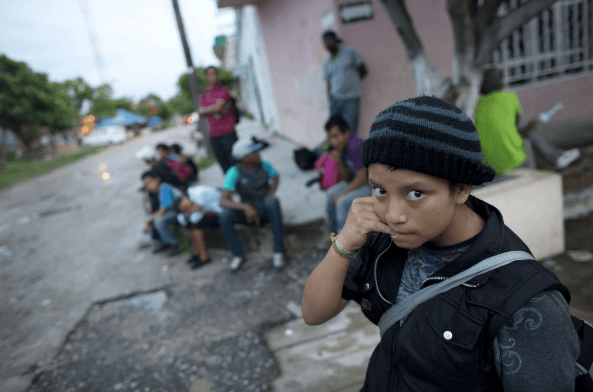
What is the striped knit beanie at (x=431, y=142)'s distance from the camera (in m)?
0.81

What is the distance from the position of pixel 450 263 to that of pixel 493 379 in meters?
0.31

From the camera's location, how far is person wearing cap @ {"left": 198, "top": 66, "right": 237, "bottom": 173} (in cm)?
473

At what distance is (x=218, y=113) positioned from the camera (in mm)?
4789

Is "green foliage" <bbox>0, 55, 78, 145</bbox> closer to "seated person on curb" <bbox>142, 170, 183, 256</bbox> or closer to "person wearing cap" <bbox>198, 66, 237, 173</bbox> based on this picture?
"seated person on curb" <bbox>142, 170, 183, 256</bbox>

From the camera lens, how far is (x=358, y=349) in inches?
97.8

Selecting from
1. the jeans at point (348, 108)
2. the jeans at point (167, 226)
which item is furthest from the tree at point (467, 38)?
the jeans at point (167, 226)

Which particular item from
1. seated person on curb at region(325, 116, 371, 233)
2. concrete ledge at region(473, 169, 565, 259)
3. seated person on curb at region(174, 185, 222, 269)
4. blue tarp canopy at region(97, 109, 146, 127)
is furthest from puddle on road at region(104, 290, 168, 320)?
blue tarp canopy at region(97, 109, 146, 127)

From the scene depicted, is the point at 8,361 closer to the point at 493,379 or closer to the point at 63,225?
the point at 493,379

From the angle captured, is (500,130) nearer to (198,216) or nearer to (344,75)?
(344,75)

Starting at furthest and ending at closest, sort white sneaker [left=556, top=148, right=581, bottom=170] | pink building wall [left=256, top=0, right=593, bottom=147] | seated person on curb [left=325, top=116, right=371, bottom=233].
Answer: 1. pink building wall [left=256, top=0, right=593, bottom=147]
2. white sneaker [left=556, top=148, right=581, bottom=170]
3. seated person on curb [left=325, top=116, right=371, bottom=233]

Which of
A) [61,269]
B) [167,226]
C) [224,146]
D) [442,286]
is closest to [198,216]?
[167,226]

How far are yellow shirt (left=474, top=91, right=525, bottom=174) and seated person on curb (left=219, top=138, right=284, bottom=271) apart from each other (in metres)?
2.11

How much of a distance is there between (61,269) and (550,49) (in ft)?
29.4

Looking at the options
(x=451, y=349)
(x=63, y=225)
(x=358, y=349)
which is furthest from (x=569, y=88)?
(x=63, y=225)
